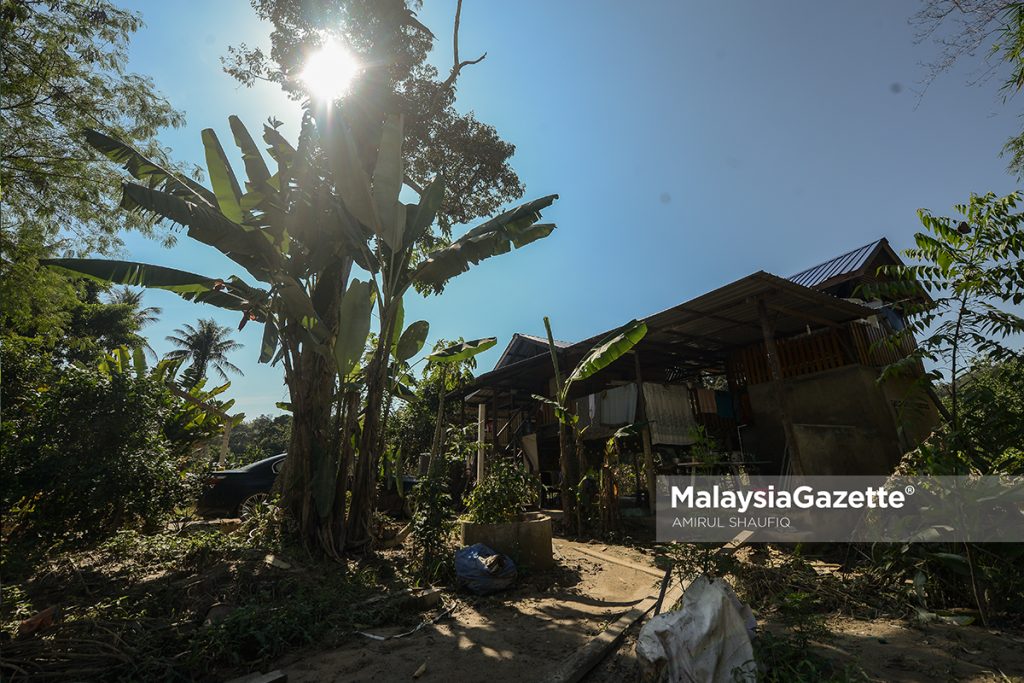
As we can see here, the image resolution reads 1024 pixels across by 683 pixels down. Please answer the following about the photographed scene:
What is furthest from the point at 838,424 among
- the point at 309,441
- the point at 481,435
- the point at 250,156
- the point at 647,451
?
the point at 250,156

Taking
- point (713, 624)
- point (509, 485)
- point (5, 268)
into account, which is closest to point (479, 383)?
point (509, 485)

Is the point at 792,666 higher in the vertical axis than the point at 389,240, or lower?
lower

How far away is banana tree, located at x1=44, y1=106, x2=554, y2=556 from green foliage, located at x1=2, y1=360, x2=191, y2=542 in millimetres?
1562

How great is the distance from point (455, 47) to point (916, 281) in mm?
10672

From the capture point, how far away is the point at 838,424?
900cm

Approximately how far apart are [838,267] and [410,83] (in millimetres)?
12179

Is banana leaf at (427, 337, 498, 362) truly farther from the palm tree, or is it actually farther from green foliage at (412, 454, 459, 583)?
the palm tree

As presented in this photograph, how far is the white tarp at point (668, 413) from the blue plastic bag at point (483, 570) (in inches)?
237

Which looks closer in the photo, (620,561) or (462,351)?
(620,561)

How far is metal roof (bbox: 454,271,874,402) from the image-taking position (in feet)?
25.4

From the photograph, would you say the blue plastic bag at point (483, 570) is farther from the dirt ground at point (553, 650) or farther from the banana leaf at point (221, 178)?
the banana leaf at point (221, 178)

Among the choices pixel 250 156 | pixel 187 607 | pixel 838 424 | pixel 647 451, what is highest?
pixel 250 156

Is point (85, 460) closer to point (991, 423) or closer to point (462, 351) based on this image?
point (462, 351)

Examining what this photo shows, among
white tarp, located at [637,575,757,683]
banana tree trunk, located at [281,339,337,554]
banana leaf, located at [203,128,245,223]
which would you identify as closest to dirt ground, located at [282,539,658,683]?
white tarp, located at [637,575,757,683]
